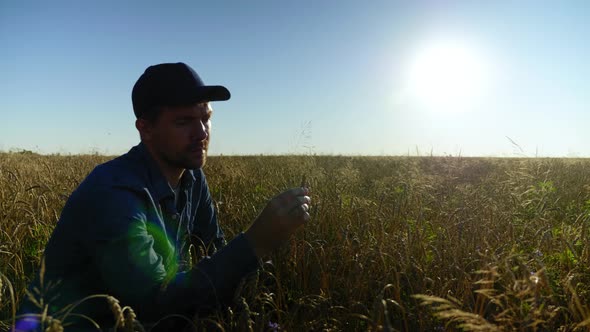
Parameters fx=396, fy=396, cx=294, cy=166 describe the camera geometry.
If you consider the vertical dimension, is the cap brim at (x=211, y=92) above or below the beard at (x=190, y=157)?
above

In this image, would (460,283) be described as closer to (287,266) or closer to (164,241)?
(287,266)

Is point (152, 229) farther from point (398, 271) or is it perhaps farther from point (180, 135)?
point (398, 271)

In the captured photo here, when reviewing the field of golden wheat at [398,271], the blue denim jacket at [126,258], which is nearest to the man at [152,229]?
the blue denim jacket at [126,258]

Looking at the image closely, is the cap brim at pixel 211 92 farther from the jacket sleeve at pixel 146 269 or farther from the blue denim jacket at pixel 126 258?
the jacket sleeve at pixel 146 269

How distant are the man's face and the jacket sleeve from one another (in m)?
0.41

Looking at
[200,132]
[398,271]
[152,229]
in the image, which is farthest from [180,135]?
[398,271]

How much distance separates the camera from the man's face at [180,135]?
2061mm

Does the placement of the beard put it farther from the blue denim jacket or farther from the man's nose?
the blue denim jacket

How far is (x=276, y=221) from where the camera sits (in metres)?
1.69

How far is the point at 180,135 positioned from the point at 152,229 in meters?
0.51

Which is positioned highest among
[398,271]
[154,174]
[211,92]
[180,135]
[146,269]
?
[211,92]

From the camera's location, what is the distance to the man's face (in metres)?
2.06

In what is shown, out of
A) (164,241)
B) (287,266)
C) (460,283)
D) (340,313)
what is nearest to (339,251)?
(287,266)

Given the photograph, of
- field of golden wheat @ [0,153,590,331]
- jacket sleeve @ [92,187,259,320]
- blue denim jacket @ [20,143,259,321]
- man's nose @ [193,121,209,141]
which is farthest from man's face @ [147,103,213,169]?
field of golden wheat @ [0,153,590,331]
